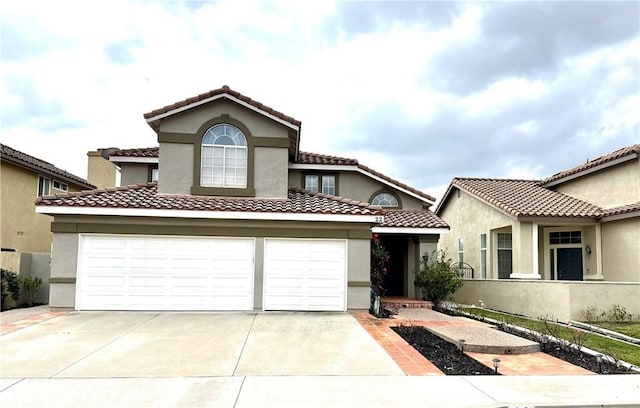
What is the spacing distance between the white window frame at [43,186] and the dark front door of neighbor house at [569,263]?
75.3 ft

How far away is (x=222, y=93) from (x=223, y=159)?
215 centimetres

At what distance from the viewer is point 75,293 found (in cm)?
1277

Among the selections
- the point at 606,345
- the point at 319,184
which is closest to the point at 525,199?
the point at 319,184

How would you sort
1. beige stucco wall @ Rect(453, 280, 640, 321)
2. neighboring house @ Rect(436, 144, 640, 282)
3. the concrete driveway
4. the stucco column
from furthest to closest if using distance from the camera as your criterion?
the stucco column → neighboring house @ Rect(436, 144, 640, 282) → beige stucco wall @ Rect(453, 280, 640, 321) → the concrete driveway

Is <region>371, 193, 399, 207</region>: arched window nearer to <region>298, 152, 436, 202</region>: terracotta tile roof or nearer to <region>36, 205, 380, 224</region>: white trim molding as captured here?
<region>298, 152, 436, 202</region>: terracotta tile roof

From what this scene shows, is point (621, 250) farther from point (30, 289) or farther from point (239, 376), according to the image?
point (30, 289)

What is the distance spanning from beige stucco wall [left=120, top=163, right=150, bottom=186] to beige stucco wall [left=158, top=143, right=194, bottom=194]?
3.55 metres

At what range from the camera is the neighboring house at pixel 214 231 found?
42.3 ft

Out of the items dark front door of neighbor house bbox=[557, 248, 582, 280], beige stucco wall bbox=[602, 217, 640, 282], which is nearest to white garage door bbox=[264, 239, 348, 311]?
beige stucco wall bbox=[602, 217, 640, 282]

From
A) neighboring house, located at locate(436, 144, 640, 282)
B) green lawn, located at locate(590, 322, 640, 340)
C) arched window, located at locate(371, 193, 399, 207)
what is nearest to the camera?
green lawn, located at locate(590, 322, 640, 340)

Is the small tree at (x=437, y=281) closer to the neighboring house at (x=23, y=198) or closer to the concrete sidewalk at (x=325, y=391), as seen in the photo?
the concrete sidewalk at (x=325, y=391)

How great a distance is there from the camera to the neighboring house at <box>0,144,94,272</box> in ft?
58.3

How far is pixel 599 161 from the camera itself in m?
17.8

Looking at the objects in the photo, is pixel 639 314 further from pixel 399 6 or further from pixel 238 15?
pixel 238 15
